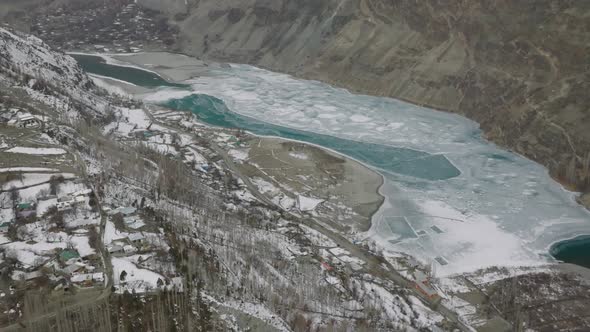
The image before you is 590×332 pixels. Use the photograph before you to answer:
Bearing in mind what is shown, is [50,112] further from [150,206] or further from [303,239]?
[303,239]

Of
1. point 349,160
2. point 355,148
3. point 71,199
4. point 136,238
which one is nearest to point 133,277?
point 136,238

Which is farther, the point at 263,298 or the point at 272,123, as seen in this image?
the point at 272,123

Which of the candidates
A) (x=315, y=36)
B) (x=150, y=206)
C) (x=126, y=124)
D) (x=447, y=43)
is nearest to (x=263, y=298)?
(x=150, y=206)

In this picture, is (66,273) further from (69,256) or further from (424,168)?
(424,168)

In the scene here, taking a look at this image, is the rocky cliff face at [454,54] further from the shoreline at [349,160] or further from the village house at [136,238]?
the village house at [136,238]

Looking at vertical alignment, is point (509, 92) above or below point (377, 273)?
above

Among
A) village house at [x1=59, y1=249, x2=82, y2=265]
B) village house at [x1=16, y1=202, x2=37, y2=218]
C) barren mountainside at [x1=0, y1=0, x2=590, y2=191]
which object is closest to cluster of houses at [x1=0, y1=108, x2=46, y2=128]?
village house at [x1=16, y1=202, x2=37, y2=218]

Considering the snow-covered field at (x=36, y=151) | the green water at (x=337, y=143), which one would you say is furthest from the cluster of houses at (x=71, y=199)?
the green water at (x=337, y=143)
